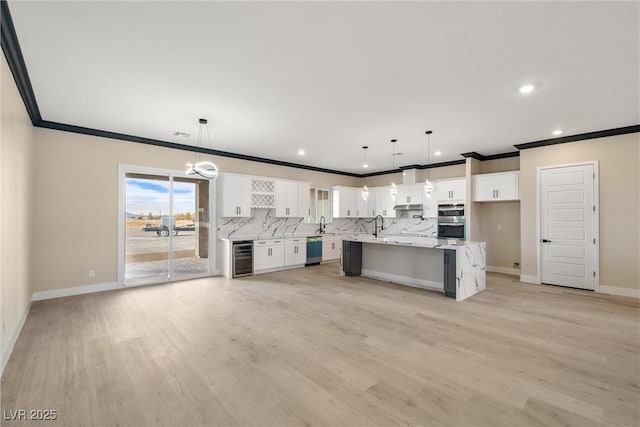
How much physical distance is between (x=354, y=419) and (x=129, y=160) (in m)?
5.78

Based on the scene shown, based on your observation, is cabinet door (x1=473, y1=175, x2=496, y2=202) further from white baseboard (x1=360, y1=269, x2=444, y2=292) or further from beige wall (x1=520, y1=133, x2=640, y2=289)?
white baseboard (x1=360, y1=269, x2=444, y2=292)

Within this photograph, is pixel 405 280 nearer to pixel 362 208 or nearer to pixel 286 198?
pixel 286 198

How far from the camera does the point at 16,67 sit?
9.34 ft

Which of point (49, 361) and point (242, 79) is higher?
point (242, 79)

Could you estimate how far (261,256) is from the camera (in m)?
6.77

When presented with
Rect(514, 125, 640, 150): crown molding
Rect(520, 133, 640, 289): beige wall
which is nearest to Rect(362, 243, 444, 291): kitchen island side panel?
Rect(520, 133, 640, 289): beige wall

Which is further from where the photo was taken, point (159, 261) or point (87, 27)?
point (159, 261)

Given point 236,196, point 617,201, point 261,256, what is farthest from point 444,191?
point 236,196

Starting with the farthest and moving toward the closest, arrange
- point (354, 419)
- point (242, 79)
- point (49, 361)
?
point (242, 79), point (49, 361), point (354, 419)

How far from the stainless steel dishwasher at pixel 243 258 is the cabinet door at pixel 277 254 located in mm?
571

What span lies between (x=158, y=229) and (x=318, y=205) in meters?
4.53

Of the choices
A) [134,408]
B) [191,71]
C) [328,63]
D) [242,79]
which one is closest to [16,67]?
[191,71]

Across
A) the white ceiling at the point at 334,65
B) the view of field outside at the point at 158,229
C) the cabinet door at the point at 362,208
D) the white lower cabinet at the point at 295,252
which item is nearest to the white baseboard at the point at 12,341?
the view of field outside at the point at 158,229

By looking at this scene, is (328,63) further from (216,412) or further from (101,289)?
(101,289)
